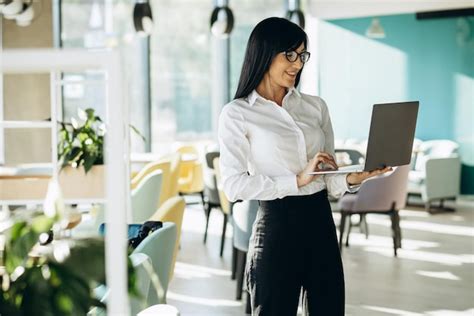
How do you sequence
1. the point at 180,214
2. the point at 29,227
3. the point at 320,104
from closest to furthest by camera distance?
the point at 29,227, the point at 320,104, the point at 180,214

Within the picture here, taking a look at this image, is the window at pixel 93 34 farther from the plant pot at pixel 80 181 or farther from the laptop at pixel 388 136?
the laptop at pixel 388 136

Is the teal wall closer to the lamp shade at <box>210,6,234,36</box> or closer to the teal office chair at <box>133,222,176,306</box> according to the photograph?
the lamp shade at <box>210,6,234,36</box>

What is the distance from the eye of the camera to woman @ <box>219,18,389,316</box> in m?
2.46

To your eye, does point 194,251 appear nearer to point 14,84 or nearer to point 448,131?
point 14,84

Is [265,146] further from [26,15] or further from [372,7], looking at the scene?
[372,7]

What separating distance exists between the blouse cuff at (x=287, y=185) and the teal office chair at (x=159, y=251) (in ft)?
1.76

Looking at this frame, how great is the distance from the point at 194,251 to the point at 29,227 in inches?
234

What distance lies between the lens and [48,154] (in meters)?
8.79

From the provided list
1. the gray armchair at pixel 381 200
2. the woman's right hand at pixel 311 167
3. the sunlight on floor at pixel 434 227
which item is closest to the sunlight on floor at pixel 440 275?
the gray armchair at pixel 381 200

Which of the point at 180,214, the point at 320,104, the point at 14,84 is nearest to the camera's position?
the point at 320,104

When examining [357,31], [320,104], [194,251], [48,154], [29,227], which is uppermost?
[357,31]

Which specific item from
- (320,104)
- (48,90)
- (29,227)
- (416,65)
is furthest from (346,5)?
(29,227)

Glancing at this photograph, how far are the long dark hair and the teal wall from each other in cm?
853

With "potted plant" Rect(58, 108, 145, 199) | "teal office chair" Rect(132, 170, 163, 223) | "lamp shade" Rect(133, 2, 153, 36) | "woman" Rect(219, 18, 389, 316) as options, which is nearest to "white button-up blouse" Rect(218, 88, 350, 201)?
"woman" Rect(219, 18, 389, 316)
